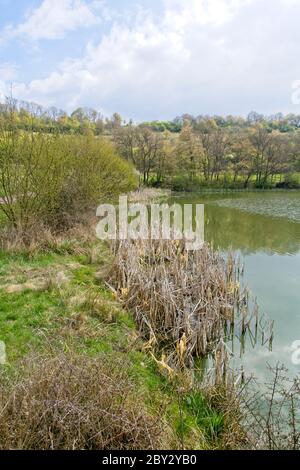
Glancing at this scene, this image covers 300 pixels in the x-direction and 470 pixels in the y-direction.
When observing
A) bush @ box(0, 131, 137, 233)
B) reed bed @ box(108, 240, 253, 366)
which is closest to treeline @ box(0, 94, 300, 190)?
bush @ box(0, 131, 137, 233)

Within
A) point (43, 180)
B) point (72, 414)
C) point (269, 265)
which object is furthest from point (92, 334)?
point (269, 265)

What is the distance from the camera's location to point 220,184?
148 feet

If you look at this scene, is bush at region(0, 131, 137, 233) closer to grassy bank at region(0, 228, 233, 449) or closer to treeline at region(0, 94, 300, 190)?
grassy bank at region(0, 228, 233, 449)

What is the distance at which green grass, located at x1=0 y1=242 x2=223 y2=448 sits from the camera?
11.2 ft

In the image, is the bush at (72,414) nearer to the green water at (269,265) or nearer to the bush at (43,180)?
the green water at (269,265)

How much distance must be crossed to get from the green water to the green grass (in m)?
1.64

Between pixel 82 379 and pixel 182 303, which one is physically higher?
pixel 82 379

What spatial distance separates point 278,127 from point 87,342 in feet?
273

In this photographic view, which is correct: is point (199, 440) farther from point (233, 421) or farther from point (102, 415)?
point (102, 415)

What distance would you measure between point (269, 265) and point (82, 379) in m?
8.82

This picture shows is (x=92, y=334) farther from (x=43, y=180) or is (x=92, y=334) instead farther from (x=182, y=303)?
(x=43, y=180)

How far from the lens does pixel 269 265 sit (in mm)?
10453

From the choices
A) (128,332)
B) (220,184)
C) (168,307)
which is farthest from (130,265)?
(220,184)

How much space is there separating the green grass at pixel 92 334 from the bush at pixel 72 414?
1.38ft
